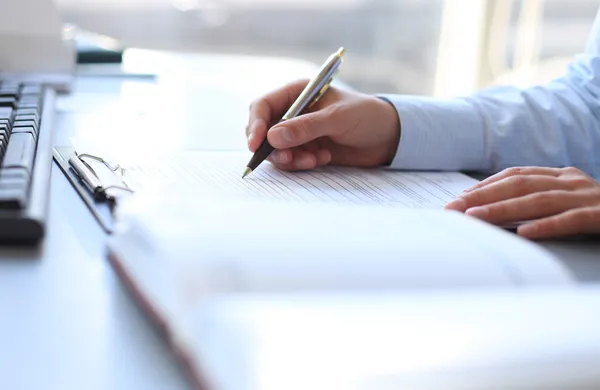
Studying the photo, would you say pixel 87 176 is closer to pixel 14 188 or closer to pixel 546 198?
pixel 14 188

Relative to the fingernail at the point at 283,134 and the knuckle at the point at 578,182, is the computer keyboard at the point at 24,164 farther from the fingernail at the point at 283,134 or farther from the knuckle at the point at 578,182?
the knuckle at the point at 578,182

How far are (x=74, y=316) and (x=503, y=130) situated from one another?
539 millimetres

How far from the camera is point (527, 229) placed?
550 millimetres

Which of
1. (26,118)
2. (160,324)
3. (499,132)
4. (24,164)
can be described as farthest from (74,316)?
(499,132)

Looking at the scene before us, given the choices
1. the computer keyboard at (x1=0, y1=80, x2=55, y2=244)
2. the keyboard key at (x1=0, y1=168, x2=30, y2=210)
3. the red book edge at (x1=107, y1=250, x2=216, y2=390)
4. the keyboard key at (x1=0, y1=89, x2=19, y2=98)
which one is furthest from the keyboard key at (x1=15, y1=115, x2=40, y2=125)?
the red book edge at (x1=107, y1=250, x2=216, y2=390)

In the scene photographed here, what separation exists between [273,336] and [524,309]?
0.12 meters

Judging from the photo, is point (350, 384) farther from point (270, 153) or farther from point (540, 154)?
point (540, 154)

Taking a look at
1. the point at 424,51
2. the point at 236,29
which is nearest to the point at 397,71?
the point at 424,51

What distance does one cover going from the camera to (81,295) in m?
0.43

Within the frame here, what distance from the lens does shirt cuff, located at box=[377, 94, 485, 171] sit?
30.7 inches

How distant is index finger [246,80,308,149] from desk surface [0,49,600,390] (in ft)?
0.63

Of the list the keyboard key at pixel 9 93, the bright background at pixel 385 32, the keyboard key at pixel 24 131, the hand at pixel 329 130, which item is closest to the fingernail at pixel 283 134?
the hand at pixel 329 130

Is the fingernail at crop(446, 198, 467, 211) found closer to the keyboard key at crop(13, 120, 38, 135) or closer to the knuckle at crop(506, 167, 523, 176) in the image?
the knuckle at crop(506, 167, 523, 176)

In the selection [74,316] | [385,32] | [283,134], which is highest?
[385,32]
